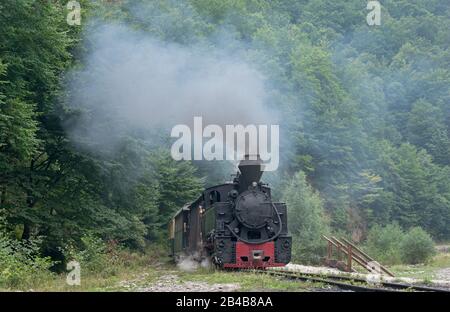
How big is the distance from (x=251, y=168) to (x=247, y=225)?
149cm

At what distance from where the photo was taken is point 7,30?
61.1 feet

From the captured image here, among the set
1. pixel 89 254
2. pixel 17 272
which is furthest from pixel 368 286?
pixel 89 254

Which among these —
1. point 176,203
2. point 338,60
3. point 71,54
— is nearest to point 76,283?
point 71,54

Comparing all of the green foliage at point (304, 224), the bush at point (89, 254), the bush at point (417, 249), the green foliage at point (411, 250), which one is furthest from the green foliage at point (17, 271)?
the bush at point (417, 249)

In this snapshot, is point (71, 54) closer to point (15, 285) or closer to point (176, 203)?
point (15, 285)

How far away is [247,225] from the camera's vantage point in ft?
54.2

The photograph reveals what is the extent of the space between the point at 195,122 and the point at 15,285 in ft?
33.4

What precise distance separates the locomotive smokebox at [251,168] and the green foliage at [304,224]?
9.93 metres

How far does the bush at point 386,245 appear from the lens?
91.2 feet

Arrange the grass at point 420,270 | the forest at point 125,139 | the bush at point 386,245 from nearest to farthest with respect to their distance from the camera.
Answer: the grass at point 420,270
the forest at point 125,139
the bush at point 386,245

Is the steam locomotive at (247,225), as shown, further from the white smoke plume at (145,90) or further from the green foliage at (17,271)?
the green foliage at (17,271)

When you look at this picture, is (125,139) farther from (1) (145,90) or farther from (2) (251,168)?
(2) (251,168)

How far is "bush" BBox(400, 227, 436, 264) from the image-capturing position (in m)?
27.2
